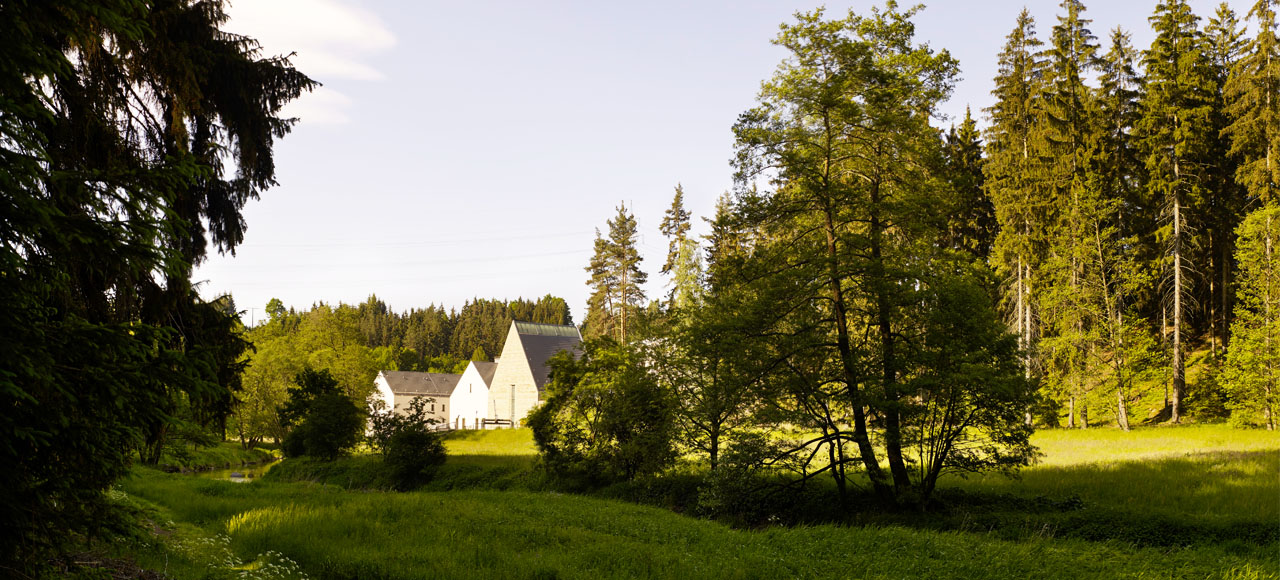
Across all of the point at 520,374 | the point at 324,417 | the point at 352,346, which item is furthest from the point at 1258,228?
the point at 352,346

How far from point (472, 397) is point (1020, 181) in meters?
51.0

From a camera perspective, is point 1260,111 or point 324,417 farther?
point 324,417

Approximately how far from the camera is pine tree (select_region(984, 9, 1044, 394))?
34.0 m

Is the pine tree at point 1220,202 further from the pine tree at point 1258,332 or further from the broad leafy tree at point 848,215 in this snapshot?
the broad leafy tree at point 848,215

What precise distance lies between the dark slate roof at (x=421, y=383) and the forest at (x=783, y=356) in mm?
36399

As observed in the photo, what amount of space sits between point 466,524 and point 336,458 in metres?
24.7

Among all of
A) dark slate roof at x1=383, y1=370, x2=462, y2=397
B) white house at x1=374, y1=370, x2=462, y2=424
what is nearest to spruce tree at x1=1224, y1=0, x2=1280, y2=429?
white house at x1=374, y1=370, x2=462, y2=424

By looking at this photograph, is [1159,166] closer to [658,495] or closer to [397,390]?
[658,495]

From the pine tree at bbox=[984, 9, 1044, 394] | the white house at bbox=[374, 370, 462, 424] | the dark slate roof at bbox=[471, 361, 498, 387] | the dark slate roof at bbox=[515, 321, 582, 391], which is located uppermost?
the pine tree at bbox=[984, 9, 1044, 394]

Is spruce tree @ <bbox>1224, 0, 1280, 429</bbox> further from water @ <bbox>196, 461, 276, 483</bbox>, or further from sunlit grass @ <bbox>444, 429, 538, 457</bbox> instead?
water @ <bbox>196, 461, 276, 483</bbox>

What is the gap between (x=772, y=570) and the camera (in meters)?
9.34

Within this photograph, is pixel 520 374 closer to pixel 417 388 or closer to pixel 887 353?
pixel 417 388

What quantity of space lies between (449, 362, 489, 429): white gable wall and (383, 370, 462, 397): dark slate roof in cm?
459

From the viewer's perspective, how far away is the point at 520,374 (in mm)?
59562
